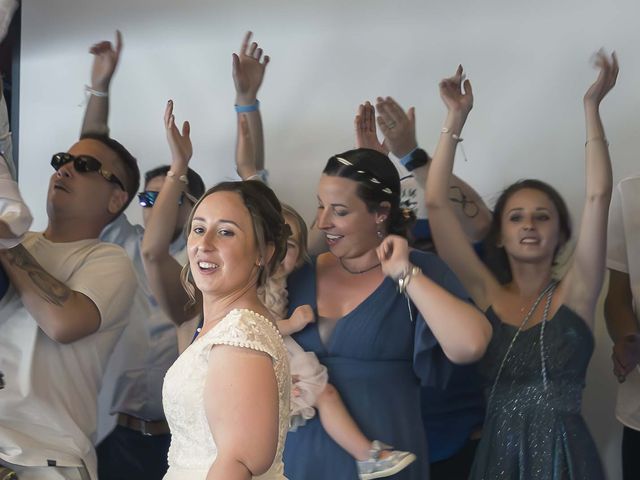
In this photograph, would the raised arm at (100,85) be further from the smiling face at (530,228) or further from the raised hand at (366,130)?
the smiling face at (530,228)

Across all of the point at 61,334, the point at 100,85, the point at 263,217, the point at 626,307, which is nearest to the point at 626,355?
the point at 626,307

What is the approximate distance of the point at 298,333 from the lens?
207 centimetres

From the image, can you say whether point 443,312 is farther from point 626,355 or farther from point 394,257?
point 626,355

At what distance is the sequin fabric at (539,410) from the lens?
6.88 ft

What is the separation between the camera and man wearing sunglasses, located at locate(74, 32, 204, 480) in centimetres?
274

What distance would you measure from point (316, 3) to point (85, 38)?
0.96 meters

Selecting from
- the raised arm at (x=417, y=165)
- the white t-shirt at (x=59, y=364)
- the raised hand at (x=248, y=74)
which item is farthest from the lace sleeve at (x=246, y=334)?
the raised hand at (x=248, y=74)

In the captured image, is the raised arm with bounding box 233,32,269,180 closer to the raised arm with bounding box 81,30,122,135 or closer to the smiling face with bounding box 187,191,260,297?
the raised arm with bounding box 81,30,122,135

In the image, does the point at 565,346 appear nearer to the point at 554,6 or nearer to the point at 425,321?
the point at 425,321

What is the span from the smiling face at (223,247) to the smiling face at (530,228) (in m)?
1.00

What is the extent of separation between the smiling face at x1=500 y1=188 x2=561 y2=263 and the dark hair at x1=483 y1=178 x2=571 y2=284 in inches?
0.5

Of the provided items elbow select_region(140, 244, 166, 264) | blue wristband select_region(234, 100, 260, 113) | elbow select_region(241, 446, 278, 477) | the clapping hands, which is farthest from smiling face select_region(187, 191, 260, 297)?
blue wristband select_region(234, 100, 260, 113)

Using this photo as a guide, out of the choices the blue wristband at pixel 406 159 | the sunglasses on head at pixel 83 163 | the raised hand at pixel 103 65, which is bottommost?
the sunglasses on head at pixel 83 163

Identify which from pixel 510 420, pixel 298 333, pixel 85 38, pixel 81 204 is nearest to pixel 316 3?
pixel 85 38
